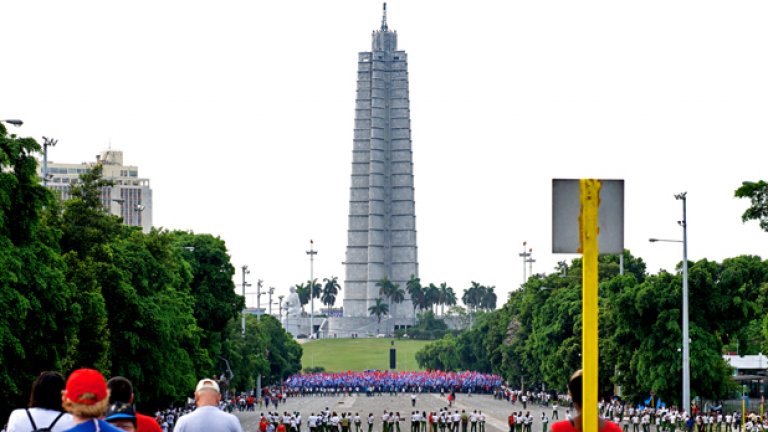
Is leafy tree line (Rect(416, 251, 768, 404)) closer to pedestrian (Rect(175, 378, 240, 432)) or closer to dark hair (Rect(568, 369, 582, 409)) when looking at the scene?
pedestrian (Rect(175, 378, 240, 432))

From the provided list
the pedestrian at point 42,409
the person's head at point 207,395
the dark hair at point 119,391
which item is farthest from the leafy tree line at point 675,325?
the pedestrian at point 42,409

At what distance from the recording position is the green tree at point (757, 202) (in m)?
44.8

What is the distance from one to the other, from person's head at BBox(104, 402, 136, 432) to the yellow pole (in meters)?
3.26

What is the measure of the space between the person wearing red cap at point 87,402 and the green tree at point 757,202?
127ft

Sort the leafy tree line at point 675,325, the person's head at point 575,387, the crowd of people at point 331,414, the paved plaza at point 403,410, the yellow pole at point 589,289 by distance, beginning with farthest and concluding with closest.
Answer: the paved plaza at point 403,410 < the leafy tree line at point 675,325 < the person's head at point 575,387 < the yellow pole at point 589,289 < the crowd of people at point 331,414

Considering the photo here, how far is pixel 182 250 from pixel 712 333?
27751 millimetres

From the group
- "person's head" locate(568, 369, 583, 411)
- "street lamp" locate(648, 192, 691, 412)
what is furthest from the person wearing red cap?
"street lamp" locate(648, 192, 691, 412)

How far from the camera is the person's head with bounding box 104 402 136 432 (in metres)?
10.1

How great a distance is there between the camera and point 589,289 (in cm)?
888

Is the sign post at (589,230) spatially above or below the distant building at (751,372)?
above

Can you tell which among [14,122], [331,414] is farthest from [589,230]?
[331,414]

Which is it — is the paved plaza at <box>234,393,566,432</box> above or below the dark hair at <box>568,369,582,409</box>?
below

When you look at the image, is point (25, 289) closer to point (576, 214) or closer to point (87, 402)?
point (87, 402)

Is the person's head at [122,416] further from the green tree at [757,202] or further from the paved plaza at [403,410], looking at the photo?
the paved plaza at [403,410]
